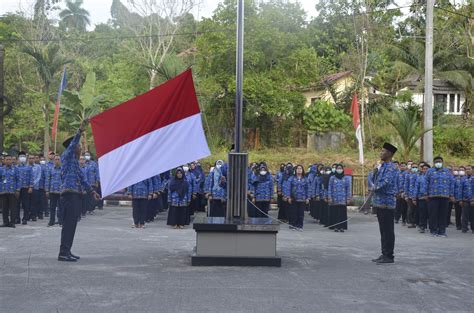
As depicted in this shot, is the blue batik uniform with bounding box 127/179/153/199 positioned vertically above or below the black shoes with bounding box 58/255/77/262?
above

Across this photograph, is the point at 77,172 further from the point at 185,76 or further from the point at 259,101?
the point at 259,101

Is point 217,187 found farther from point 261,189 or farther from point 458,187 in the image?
point 458,187

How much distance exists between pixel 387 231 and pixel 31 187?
9.34 m

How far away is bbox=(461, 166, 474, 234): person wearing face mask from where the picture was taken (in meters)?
16.3

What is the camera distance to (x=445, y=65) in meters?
39.6

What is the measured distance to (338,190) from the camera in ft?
53.0

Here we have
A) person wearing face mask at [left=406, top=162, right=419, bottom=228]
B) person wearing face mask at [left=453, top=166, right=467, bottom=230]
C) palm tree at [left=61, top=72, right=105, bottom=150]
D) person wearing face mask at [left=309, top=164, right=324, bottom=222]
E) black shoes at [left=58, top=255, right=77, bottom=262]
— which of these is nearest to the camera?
black shoes at [left=58, top=255, right=77, bottom=262]

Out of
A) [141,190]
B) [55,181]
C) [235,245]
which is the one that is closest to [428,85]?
[141,190]

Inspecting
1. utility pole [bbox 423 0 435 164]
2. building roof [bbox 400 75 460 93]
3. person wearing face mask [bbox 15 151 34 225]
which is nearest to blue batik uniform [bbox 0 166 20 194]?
person wearing face mask [bbox 15 151 34 225]

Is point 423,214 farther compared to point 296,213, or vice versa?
point 296,213

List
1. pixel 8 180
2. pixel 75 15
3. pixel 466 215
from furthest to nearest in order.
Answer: pixel 75 15, pixel 466 215, pixel 8 180

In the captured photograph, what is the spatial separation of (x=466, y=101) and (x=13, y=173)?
104 feet

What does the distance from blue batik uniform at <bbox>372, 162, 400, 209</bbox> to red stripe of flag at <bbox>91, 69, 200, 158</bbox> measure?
135 inches

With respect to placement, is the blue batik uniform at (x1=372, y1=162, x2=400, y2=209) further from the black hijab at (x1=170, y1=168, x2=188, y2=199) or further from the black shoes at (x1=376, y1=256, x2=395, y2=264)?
the black hijab at (x1=170, y1=168, x2=188, y2=199)
